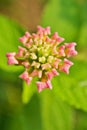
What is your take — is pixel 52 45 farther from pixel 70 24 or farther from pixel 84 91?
pixel 70 24

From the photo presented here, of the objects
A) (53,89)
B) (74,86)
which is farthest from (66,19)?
(53,89)

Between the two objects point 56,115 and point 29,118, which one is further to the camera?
point 29,118

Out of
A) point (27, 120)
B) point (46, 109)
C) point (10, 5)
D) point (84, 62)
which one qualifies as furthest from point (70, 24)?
point (10, 5)

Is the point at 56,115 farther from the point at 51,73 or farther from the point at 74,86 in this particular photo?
the point at 51,73

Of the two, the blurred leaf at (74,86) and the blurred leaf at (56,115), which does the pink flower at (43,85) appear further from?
the blurred leaf at (56,115)

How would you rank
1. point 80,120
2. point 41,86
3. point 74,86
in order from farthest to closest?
point 80,120
point 74,86
point 41,86

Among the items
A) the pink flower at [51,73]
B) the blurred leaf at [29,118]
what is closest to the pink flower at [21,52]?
the pink flower at [51,73]
